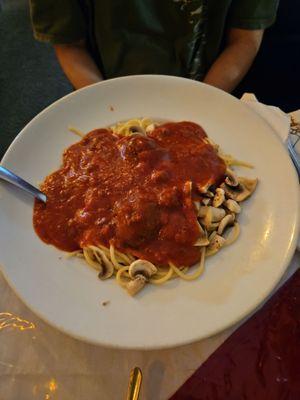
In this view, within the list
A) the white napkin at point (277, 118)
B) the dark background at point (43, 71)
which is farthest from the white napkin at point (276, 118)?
the dark background at point (43, 71)

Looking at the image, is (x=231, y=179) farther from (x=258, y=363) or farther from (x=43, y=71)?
(x=43, y=71)

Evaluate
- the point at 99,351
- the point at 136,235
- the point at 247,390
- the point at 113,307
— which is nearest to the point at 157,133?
the point at 136,235

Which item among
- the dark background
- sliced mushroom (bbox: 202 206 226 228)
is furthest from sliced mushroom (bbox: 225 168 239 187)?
the dark background

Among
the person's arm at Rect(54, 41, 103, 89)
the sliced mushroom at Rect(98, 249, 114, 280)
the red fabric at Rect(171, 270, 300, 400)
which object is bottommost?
the red fabric at Rect(171, 270, 300, 400)

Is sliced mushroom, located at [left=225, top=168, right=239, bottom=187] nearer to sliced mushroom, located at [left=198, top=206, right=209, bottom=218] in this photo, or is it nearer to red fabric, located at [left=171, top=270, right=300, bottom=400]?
sliced mushroom, located at [left=198, top=206, right=209, bottom=218]

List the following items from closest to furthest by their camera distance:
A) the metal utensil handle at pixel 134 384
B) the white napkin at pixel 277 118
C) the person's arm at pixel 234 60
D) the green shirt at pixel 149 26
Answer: the metal utensil handle at pixel 134 384, the white napkin at pixel 277 118, the green shirt at pixel 149 26, the person's arm at pixel 234 60

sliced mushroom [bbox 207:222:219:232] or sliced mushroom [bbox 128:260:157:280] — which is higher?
sliced mushroom [bbox 128:260:157:280]

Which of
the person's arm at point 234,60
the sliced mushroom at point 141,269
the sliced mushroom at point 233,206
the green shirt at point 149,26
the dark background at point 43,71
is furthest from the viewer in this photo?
the dark background at point 43,71

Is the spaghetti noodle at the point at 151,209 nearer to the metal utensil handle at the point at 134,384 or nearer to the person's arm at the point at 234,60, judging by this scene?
the metal utensil handle at the point at 134,384
